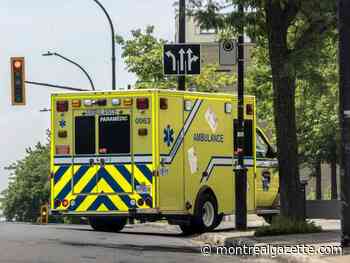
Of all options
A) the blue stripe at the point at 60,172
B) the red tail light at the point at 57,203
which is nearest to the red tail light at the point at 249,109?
the blue stripe at the point at 60,172

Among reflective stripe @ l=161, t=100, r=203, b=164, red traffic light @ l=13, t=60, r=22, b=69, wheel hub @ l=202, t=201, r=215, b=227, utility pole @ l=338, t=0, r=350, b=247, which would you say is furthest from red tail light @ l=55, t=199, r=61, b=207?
red traffic light @ l=13, t=60, r=22, b=69

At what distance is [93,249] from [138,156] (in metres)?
3.81

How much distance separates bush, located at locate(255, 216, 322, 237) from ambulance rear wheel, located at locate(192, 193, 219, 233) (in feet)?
8.02

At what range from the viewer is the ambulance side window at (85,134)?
59.7 ft

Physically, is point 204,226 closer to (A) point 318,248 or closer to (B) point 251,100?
(B) point 251,100

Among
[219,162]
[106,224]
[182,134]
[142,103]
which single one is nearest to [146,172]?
[182,134]

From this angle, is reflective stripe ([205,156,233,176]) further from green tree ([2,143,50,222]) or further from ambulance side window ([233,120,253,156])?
green tree ([2,143,50,222])

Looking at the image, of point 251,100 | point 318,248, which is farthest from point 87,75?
point 318,248

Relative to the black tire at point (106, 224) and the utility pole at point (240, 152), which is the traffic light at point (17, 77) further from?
the utility pole at point (240, 152)

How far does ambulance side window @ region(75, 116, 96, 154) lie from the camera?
18188 millimetres

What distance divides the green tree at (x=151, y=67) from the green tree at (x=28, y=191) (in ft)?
101

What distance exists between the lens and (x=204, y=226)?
1912 cm

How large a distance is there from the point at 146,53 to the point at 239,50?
773 inches

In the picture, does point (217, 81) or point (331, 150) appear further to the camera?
point (217, 81)
